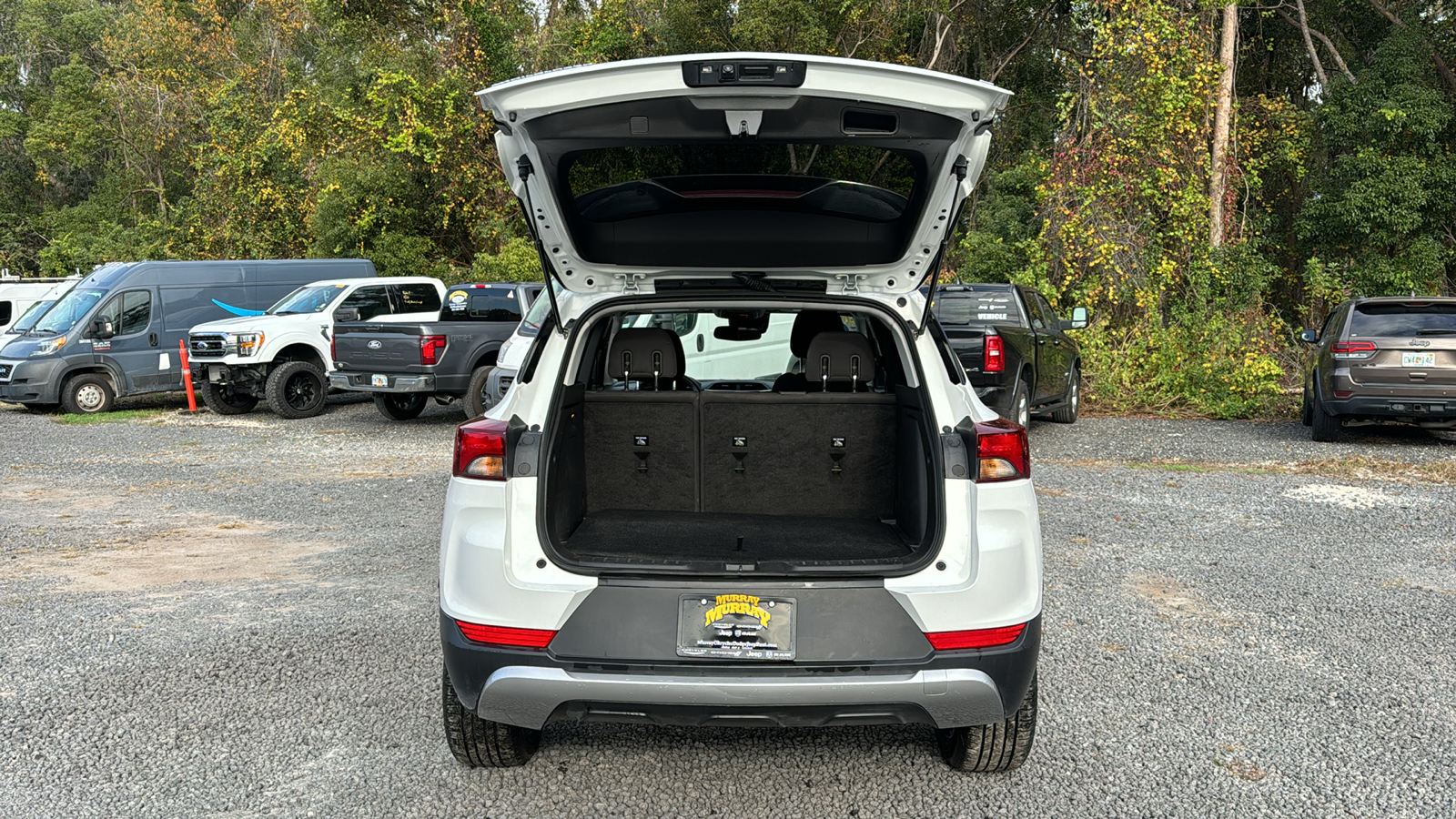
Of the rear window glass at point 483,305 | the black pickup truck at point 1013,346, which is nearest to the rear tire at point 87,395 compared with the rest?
the rear window glass at point 483,305

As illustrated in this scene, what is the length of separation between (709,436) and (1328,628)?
126 inches

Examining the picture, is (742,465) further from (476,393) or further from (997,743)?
(476,393)

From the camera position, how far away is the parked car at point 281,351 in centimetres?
1584

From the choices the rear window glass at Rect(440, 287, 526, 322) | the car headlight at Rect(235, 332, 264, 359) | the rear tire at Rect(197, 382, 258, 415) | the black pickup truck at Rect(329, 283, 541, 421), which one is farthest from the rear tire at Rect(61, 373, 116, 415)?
the rear window glass at Rect(440, 287, 526, 322)

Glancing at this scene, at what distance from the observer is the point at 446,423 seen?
1519 cm

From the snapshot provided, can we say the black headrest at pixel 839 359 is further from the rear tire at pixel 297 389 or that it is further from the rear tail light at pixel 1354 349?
the rear tire at pixel 297 389

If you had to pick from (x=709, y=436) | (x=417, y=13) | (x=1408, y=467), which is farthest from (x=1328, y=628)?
(x=417, y=13)

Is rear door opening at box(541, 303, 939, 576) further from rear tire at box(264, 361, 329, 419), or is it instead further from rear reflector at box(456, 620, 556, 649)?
rear tire at box(264, 361, 329, 419)

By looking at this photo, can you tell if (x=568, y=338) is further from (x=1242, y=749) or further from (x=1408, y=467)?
(x=1408, y=467)

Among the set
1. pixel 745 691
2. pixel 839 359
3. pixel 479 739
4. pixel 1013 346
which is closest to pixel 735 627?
pixel 745 691

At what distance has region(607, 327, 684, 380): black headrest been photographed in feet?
15.2

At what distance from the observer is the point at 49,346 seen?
16.9 m

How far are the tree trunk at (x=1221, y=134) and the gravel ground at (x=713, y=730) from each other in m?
9.95

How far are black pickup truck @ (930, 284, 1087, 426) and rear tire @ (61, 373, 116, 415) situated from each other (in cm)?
1236
